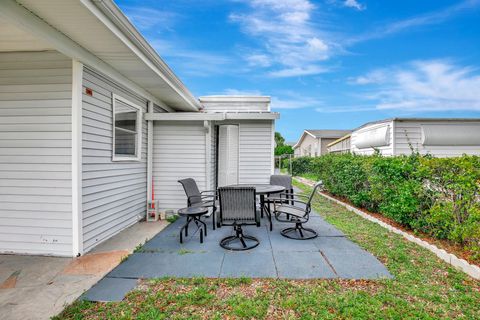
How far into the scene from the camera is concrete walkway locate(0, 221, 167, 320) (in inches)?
90.6

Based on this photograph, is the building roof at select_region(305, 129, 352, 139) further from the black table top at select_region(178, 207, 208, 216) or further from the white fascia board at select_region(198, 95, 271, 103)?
the black table top at select_region(178, 207, 208, 216)

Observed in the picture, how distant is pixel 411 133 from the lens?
812 centimetres

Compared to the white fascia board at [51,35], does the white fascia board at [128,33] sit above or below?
above

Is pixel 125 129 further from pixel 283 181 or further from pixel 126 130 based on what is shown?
pixel 283 181

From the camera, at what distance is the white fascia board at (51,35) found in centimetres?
237

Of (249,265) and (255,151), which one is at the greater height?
(255,151)

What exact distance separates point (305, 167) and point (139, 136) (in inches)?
581

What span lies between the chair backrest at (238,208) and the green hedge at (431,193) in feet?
8.94

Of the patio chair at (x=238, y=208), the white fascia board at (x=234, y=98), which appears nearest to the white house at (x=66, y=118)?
the patio chair at (x=238, y=208)

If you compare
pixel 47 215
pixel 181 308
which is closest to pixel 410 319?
pixel 181 308

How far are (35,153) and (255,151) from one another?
4.72 m

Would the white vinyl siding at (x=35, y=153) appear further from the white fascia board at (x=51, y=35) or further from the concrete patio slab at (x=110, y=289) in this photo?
the concrete patio slab at (x=110, y=289)

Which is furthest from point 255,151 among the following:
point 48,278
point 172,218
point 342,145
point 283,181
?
point 342,145

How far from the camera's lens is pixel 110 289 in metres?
2.64
